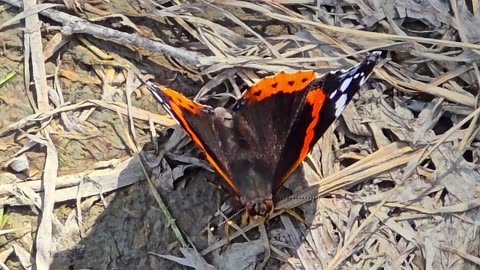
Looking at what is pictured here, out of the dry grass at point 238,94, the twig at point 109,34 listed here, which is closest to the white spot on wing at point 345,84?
the dry grass at point 238,94

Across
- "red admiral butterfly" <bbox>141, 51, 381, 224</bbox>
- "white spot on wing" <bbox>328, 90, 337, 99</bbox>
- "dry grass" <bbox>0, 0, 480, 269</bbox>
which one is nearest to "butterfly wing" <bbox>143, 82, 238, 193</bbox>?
"red admiral butterfly" <bbox>141, 51, 381, 224</bbox>

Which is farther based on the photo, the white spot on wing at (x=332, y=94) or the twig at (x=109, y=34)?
the twig at (x=109, y=34)

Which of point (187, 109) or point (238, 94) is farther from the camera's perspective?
point (238, 94)

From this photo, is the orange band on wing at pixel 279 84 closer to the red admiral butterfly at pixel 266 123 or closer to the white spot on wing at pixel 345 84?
the red admiral butterfly at pixel 266 123

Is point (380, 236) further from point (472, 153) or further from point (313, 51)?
point (313, 51)

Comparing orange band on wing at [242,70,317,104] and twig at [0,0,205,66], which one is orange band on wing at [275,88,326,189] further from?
twig at [0,0,205,66]

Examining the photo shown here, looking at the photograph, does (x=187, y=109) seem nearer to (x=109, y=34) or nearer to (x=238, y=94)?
(x=238, y=94)

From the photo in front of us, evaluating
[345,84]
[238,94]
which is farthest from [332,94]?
[238,94]

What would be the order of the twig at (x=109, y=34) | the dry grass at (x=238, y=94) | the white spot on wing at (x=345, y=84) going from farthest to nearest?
the twig at (x=109, y=34) → the dry grass at (x=238, y=94) → the white spot on wing at (x=345, y=84)
